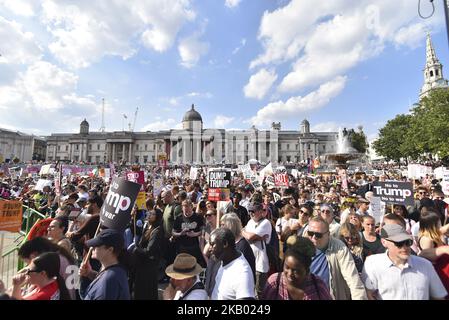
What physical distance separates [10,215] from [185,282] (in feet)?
13.7

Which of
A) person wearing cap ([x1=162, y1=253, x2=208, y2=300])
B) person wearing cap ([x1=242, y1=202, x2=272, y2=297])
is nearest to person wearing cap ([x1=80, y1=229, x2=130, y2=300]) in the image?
Result: person wearing cap ([x1=162, y1=253, x2=208, y2=300])

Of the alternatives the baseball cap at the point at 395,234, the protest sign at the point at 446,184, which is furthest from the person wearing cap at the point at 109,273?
the protest sign at the point at 446,184

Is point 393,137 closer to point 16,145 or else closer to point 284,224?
point 284,224

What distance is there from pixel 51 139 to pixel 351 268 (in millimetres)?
115716

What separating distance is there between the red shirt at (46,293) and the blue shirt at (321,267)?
2.64 metres

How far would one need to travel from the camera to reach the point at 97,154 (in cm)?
9306

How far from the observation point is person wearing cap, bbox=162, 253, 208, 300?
2.35 metres

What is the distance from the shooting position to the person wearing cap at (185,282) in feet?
7.70

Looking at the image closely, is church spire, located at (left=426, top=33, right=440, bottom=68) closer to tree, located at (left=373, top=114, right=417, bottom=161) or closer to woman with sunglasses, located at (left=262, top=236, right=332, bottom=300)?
tree, located at (left=373, top=114, right=417, bottom=161)

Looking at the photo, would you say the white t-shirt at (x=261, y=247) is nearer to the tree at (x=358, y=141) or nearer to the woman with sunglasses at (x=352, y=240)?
the woman with sunglasses at (x=352, y=240)

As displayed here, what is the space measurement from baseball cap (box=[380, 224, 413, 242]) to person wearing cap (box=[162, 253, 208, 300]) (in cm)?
197

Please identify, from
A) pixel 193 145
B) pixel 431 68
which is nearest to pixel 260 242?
pixel 193 145
